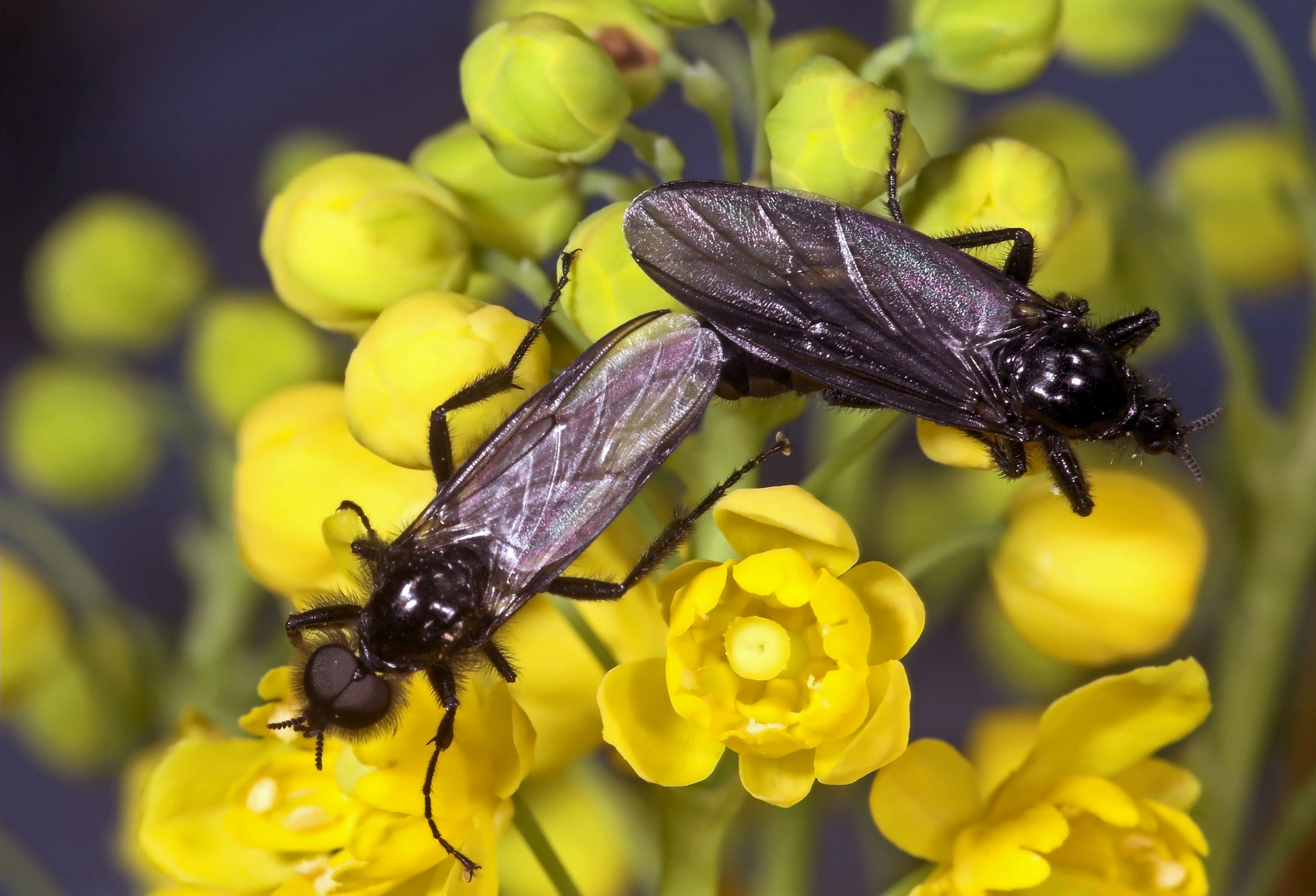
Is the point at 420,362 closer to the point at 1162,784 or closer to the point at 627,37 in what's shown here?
the point at 627,37

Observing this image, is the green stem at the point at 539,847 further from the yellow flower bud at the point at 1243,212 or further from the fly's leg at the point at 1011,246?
the yellow flower bud at the point at 1243,212

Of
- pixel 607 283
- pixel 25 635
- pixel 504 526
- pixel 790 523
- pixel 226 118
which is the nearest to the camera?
pixel 790 523

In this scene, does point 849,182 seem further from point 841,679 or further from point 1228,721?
point 1228,721

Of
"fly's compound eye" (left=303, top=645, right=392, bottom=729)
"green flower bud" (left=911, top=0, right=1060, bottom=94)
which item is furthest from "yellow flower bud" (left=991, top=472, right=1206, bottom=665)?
"fly's compound eye" (left=303, top=645, right=392, bottom=729)

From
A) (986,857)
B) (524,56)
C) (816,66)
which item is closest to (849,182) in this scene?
Answer: (816,66)

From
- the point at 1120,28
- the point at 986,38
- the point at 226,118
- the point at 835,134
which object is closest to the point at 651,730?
the point at 835,134
